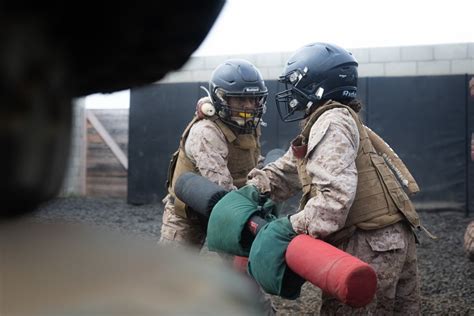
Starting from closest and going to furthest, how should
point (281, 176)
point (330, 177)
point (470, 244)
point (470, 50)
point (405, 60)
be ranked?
point (330, 177)
point (281, 176)
point (470, 244)
point (470, 50)
point (405, 60)

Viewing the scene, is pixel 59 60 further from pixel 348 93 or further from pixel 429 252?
pixel 429 252

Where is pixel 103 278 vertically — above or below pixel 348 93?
below

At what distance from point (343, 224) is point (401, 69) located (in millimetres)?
8158

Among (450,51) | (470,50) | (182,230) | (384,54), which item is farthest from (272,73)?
(182,230)

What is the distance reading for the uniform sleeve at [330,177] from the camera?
2.69 metres

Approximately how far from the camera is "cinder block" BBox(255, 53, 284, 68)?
10883 mm

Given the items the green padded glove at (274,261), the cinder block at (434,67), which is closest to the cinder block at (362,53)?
the cinder block at (434,67)

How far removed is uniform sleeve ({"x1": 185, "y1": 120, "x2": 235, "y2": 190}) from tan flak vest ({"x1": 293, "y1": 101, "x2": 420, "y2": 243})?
100 cm

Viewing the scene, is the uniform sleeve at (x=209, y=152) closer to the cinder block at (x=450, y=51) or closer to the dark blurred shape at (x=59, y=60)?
the dark blurred shape at (x=59, y=60)

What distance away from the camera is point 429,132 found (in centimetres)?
1007

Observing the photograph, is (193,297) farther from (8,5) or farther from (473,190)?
(473,190)

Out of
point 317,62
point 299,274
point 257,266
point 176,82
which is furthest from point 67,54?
point 176,82

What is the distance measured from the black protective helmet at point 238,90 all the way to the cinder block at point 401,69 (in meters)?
6.36

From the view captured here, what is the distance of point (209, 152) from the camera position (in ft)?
13.6
